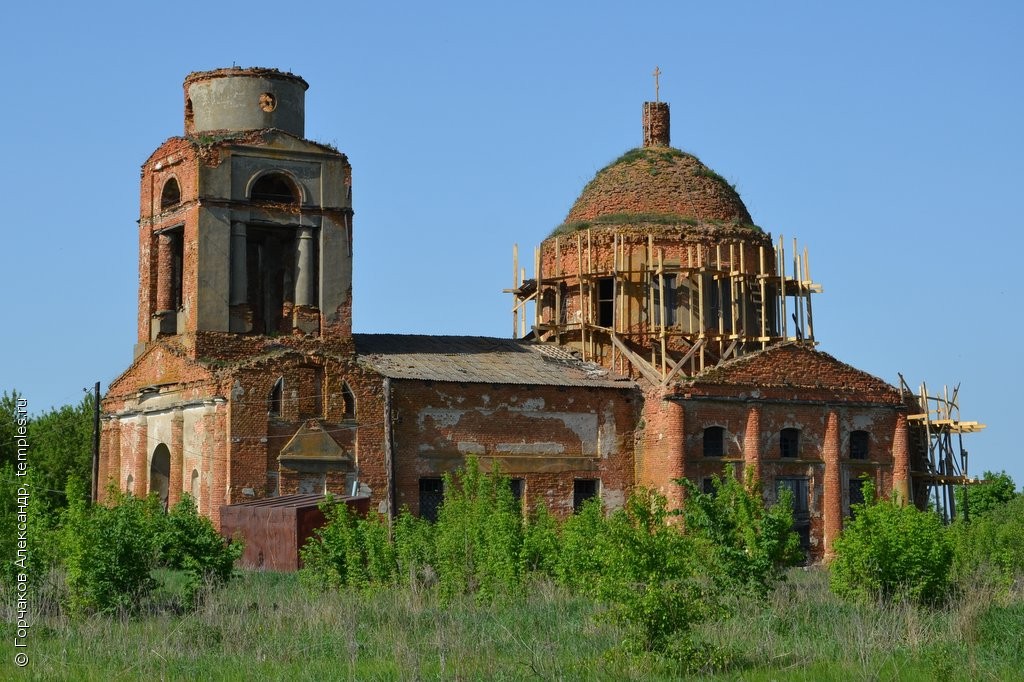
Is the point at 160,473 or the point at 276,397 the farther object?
the point at 160,473

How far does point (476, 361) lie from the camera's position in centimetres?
3366

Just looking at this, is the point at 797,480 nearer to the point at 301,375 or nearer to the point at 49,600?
the point at 301,375

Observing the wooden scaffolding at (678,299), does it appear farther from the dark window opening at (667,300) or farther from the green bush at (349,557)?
the green bush at (349,557)

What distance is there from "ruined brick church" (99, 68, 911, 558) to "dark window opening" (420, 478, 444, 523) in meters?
0.04

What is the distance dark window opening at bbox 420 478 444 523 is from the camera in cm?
3098

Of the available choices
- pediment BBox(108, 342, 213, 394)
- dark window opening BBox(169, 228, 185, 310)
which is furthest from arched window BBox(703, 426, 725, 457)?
dark window opening BBox(169, 228, 185, 310)

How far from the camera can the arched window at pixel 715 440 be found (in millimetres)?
33250

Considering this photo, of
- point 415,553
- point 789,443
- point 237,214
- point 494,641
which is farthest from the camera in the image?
point 789,443

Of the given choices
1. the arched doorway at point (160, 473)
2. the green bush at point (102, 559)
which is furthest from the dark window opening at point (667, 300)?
the green bush at point (102, 559)

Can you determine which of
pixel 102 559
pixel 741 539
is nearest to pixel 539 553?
pixel 741 539

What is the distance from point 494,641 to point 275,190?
17.7m

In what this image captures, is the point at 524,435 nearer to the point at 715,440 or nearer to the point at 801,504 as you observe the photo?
the point at 715,440

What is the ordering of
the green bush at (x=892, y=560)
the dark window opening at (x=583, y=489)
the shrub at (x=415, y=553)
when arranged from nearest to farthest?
the green bush at (x=892, y=560), the shrub at (x=415, y=553), the dark window opening at (x=583, y=489)

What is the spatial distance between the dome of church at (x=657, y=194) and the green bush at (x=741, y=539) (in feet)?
56.9
